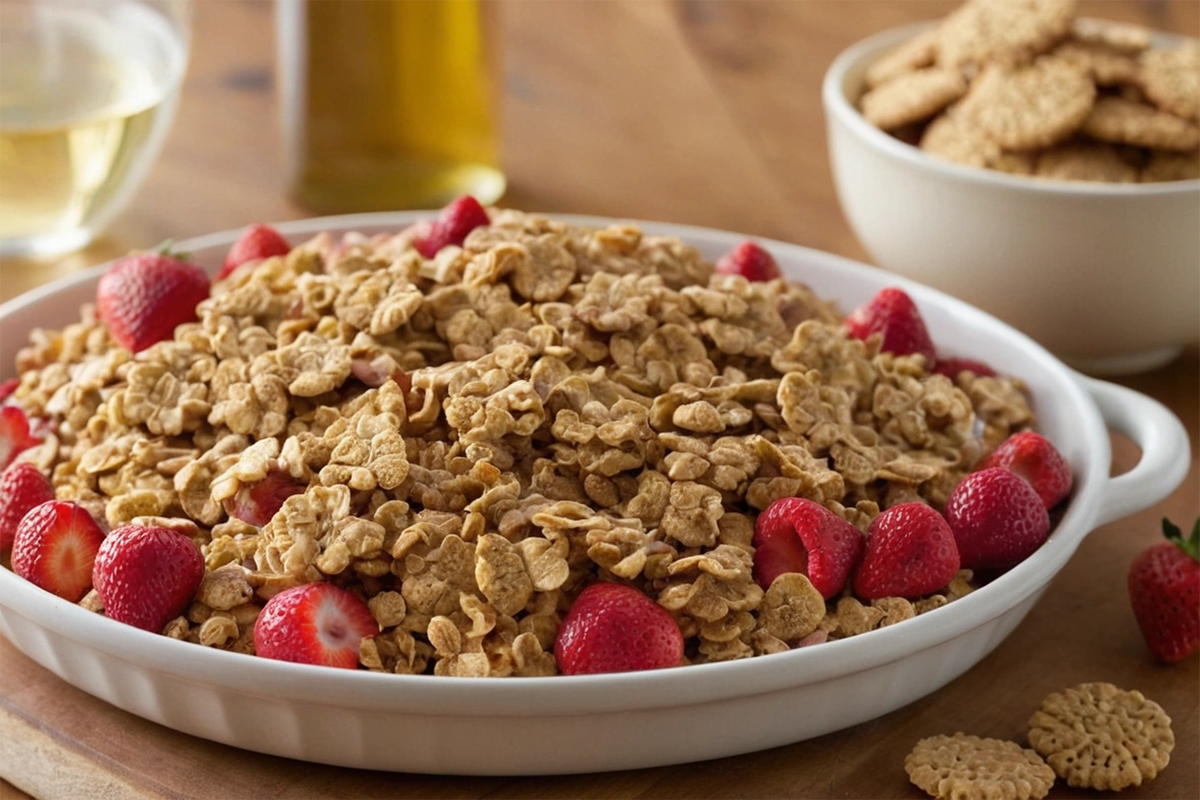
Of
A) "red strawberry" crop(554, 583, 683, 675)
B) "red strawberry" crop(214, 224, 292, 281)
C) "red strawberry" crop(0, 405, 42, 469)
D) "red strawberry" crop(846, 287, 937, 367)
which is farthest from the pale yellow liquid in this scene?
"red strawberry" crop(554, 583, 683, 675)

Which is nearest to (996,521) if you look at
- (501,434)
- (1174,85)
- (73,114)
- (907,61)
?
(501,434)

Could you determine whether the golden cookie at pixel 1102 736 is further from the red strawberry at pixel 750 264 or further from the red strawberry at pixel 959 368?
the red strawberry at pixel 750 264

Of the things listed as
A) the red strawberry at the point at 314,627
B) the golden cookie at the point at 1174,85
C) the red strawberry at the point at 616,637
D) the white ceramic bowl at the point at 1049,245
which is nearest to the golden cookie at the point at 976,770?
the red strawberry at the point at 616,637

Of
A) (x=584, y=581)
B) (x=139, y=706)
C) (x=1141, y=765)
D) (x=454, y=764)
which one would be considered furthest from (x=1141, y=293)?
(x=139, y=706)

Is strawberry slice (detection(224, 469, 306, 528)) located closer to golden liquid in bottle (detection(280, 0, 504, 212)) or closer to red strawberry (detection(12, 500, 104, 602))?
red strawberry (detection(12, 500, 104, 602))

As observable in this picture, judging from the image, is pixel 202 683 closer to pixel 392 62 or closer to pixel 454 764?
pixel 454 764
